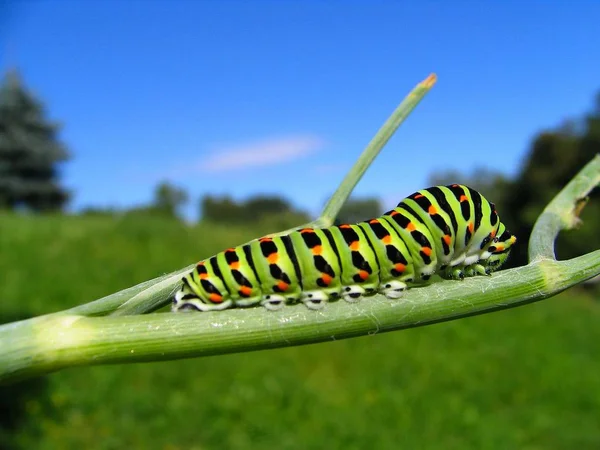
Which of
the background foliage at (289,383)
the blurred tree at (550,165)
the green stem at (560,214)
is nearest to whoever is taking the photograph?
the green stem at (560,214)

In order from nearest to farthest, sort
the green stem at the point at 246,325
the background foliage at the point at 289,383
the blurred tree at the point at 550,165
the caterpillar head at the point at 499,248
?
the green stem at the point at 246,325 < the caterpillar head at the point at 499,248 < the background foliage at the point at 289,383 < the blurred tree at the point at 550,165

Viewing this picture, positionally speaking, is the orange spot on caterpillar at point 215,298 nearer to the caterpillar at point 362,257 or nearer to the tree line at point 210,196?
the caterpillar at point 362,257

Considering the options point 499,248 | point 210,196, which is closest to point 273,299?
point 499,248

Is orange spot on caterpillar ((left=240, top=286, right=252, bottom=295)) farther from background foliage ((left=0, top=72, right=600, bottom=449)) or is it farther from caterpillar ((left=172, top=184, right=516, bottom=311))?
background foliage ((left=0, top=72, right=600, bottom=449))

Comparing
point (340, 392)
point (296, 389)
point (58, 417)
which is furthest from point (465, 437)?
point (58, 417)

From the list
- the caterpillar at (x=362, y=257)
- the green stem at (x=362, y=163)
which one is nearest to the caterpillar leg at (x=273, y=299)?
the caterpillar at (x=362, y=257)

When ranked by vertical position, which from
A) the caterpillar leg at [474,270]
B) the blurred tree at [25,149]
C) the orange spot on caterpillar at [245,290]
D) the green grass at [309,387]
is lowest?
the green grass at [309,387]

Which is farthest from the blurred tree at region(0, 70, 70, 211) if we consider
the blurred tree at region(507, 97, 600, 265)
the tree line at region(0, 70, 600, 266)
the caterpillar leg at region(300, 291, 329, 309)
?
the caterpillar leg at region(300, 291, 329, 309)

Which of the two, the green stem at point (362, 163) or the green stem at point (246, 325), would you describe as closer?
the green stem at point (246, 325)
